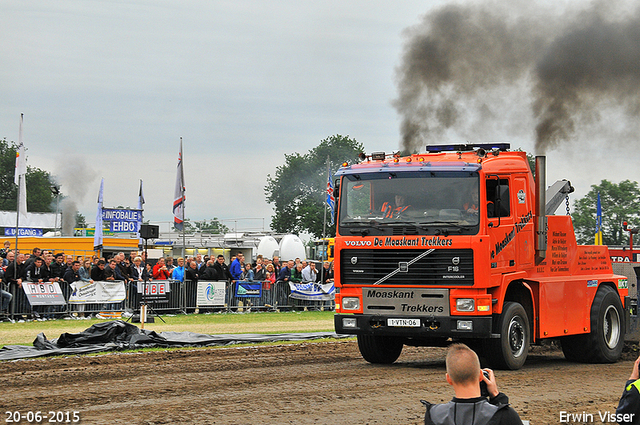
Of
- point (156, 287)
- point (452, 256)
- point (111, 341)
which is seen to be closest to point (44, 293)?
point (156, 287)

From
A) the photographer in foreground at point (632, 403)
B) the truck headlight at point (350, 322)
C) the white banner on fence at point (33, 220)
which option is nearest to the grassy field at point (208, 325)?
the truck headlight at point (350, 322)

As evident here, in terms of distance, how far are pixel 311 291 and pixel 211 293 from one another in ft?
14.8

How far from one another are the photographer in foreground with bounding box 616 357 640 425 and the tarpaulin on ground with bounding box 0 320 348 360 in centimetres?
1083

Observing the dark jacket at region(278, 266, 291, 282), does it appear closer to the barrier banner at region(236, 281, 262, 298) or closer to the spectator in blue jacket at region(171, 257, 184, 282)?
the barrier banner at region(236, 281, 262, 298)

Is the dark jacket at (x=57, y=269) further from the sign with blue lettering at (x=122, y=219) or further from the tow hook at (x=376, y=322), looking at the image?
the sign with blue lettering at (x=122, y=219)

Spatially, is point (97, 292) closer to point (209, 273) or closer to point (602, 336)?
point (209, 273)

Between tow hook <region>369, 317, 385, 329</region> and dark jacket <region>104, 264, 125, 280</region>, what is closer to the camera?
tow hook <region>369, 317, 385, 329</region>

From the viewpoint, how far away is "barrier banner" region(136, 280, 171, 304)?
22.7 meters

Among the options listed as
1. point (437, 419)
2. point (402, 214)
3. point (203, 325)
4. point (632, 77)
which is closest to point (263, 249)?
point (203, 325)

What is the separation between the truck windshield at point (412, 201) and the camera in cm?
1166

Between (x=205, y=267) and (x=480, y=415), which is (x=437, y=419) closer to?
(x=480, y=415)

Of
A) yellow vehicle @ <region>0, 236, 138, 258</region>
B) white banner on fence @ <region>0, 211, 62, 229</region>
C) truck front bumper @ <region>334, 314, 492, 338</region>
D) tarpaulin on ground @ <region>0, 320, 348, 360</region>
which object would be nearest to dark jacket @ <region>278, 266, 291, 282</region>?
tarpaulin on ground @ <region>0, 320, 348, 360</region>

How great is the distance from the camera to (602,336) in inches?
540

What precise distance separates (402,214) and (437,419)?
832 centimetres
